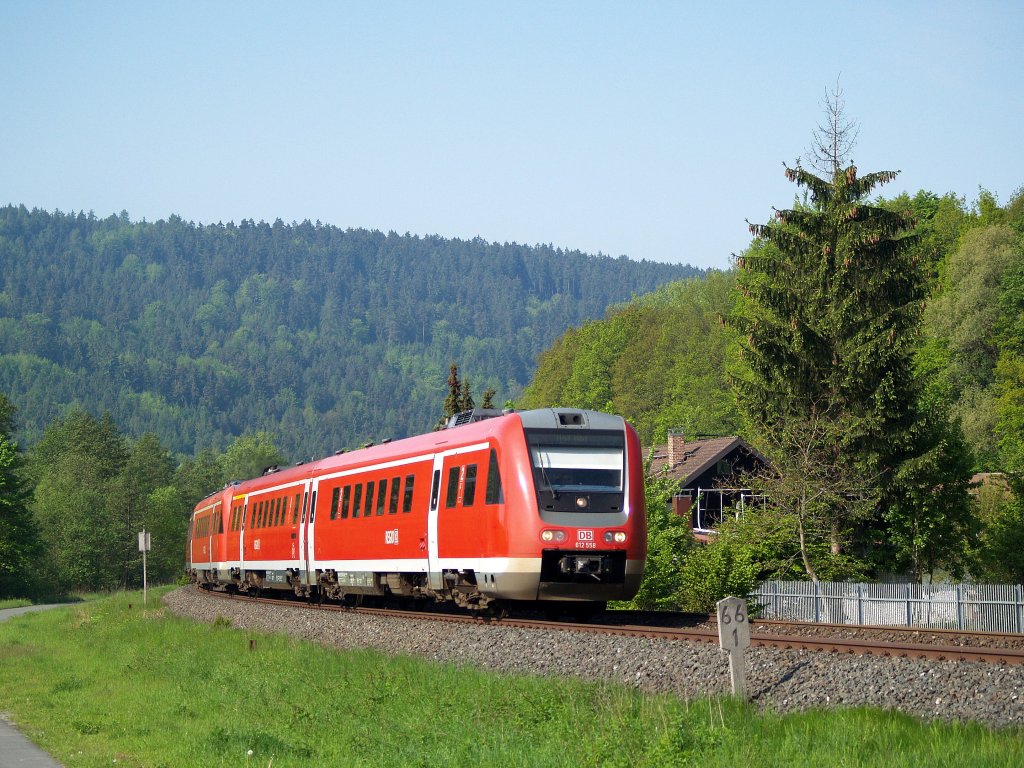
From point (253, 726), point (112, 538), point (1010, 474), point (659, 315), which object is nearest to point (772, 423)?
A: point (1010, 474)

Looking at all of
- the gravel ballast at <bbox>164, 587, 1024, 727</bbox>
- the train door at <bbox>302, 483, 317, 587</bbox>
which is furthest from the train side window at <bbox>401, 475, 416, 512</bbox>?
the train door at <bbox>302, 483, 317, 587</bbox>

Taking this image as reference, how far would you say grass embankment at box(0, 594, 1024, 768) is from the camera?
10461mm

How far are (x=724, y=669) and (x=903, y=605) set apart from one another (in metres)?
18.8

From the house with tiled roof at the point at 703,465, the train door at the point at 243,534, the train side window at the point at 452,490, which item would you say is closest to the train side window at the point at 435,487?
the train side window at the point at 452,490

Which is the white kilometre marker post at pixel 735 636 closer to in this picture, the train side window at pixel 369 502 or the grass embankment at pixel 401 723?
the grass embankment at pixel 401 723

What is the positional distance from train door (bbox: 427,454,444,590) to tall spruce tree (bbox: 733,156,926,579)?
17321mm

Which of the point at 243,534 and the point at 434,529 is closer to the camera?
the point at 434,529

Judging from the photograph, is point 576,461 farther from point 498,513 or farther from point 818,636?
point 818,636

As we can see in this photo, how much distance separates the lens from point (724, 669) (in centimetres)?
1419

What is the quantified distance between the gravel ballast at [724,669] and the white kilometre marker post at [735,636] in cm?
21

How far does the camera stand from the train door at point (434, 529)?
2311cm

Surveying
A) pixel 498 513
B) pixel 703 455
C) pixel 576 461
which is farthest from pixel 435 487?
pixel 703 455

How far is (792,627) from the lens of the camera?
21094 millimetres

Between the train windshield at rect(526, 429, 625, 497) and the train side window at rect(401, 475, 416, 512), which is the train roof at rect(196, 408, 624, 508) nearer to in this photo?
the train windshield at rect(526, 429, 625, 497)
